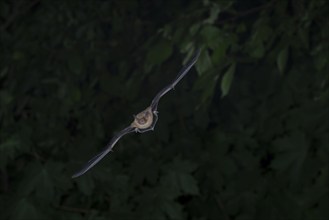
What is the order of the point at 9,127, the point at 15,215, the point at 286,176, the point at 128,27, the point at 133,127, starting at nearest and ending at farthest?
the point at 133,127 → the point at 15,215 → the point at 286,176 → the point at 9,127 → the point at 128,27

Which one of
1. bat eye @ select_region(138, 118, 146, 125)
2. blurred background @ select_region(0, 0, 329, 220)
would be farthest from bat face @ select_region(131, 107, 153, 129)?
blurred background @ select_region(0, 0, 329, 220)

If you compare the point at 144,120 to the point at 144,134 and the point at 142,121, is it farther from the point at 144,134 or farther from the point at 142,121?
the point at 144,134

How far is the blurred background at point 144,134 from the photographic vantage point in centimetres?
178

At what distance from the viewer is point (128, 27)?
217 cm

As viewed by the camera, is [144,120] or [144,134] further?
[144,134]

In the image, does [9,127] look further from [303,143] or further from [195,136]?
[303,143]

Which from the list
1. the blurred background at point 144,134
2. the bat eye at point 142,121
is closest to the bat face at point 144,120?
the bat eye at point 142,121

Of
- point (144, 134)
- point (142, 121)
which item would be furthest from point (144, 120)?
point (144, 134)

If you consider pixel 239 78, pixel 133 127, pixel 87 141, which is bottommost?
pixel 239 78

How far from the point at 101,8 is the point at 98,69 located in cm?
21

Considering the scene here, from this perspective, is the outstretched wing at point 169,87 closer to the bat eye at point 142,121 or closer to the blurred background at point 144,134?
the bat eye at point 142,121

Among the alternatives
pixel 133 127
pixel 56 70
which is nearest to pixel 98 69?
pixel 56 70

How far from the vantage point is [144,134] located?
6.27 feet

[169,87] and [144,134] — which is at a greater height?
[169,87]
